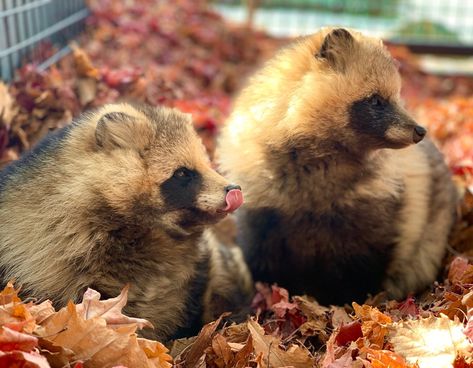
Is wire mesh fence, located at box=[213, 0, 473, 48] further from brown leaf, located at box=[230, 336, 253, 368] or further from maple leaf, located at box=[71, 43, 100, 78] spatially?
brown leaf, located at box=[230, 336, 253, 368]

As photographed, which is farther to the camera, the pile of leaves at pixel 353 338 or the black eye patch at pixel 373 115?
the black eye patch at pixel 373 115

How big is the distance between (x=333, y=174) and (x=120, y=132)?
4.46 ft

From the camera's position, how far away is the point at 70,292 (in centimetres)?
326

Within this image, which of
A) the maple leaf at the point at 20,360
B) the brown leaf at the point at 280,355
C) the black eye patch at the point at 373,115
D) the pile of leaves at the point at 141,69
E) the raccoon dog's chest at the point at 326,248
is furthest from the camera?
the pile of leaves at the point at 141,69

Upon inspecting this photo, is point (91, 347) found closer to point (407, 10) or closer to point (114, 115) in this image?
point (114, 115)

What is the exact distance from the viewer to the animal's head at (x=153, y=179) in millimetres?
3295

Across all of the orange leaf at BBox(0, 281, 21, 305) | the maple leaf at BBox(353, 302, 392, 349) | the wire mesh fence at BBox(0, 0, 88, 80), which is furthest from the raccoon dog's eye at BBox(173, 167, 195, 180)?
the wire mesh fence at BBox(0, 0, 88, 80)

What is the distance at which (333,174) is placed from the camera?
416 cm

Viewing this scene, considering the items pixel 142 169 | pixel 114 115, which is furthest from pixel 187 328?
pixel 114 115

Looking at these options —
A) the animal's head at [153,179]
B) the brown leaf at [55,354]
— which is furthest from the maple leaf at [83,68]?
the brown leaf at [55,354]

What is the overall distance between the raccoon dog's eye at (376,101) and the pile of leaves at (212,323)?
0.98m

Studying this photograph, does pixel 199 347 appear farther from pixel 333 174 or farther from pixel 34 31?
pixel 34 31

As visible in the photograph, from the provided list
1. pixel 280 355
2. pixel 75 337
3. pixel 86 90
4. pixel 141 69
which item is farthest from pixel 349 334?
pixel 141 69

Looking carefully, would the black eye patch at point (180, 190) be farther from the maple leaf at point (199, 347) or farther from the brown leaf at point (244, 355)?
the brown leaf at point (244, 355)
